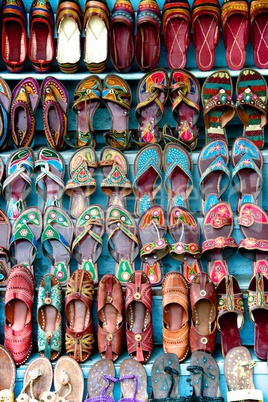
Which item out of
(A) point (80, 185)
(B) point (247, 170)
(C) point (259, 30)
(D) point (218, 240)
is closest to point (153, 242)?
(D) point (218, 240)

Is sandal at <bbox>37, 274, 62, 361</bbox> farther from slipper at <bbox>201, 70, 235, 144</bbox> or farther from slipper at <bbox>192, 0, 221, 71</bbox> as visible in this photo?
slipper at <bbox>192, 0, 221, 71</bbox>

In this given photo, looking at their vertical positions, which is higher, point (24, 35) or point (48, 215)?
point (24, 35)

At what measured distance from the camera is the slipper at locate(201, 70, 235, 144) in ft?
15.1

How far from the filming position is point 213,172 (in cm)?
442

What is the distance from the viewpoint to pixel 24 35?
4.86 metres

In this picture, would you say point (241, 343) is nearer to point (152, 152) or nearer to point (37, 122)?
point (152, 152)

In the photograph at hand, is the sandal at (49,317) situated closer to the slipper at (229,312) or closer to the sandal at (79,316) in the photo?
the sandal at (79,316)

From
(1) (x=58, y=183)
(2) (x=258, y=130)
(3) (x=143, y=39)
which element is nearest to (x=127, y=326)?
(1) (x=58, y=183)

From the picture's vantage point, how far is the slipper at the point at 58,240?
416 centimetres

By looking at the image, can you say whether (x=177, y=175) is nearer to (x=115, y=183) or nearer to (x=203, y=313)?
(x=115, y=183)

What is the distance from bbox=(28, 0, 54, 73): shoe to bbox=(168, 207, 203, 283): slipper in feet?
3.97

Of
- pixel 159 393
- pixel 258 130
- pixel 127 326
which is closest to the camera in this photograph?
pixel 159 393

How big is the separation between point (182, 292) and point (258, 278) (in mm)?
346

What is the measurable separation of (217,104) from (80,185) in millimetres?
876
